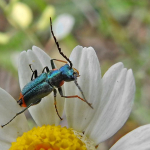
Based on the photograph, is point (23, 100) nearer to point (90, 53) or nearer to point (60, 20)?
point (90, 53)

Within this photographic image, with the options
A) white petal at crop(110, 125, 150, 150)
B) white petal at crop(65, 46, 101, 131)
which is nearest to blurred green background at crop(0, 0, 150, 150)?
white petal at crop(65, 46, 101, 131)

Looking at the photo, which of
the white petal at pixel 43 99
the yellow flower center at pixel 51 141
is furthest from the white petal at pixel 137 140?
the white petal at pixel 43 99

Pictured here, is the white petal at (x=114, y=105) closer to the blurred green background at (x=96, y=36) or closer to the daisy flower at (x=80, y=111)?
the daisy flower at (x=80, y=111)

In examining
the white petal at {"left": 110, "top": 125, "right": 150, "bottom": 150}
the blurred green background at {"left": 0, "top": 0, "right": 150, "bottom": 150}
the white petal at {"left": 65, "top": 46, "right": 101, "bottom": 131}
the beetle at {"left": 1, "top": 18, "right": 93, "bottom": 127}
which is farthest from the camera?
the blurred green background at {"left": 0, "top": 0, "right": 150, "bottom": 150}

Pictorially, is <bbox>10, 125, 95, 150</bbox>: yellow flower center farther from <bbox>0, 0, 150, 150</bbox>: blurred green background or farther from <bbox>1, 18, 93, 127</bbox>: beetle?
<bbox>0, 0, 150, 150</bbox>: blurred green background

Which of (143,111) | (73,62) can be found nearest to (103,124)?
(73,62)

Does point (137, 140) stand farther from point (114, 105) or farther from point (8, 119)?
point (8, 119)
